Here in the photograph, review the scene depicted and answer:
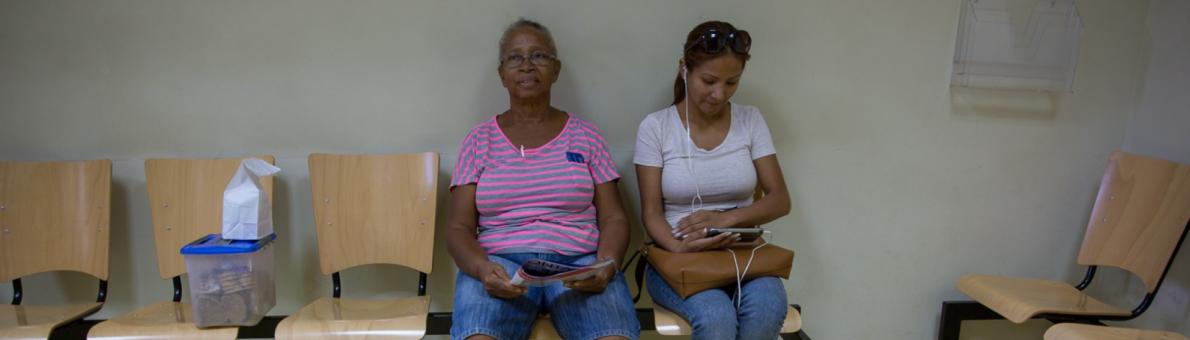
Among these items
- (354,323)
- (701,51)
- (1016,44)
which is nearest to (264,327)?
(354,323)

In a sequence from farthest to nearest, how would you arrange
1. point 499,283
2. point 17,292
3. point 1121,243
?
point 1121,243 → point 17,292 → point 499,283

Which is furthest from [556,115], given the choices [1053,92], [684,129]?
[1053,92]

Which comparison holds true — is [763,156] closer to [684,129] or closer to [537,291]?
[684,129]

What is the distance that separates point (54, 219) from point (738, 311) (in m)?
2.17

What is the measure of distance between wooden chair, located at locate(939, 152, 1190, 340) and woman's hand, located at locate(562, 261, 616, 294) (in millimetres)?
1412

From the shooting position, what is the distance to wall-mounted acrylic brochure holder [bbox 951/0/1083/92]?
2.06 meters

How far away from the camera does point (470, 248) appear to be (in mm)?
1569

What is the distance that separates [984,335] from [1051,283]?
384 mm

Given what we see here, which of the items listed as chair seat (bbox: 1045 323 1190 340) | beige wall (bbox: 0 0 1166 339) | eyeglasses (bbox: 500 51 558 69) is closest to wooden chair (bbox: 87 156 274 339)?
beige wall (bbox: 0 0 1166 339)

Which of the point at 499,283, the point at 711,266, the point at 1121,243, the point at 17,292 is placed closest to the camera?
the point at 499,283

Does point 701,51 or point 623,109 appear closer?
point 701,51

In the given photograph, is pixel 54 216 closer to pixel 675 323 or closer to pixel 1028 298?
pixel 675 323

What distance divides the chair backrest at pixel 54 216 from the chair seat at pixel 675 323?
5.91ft

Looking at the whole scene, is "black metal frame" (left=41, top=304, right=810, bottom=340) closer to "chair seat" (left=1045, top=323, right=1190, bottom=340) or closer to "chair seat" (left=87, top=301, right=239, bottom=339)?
"chair seat" (left=87, top=301, right=239, bottom=339)
